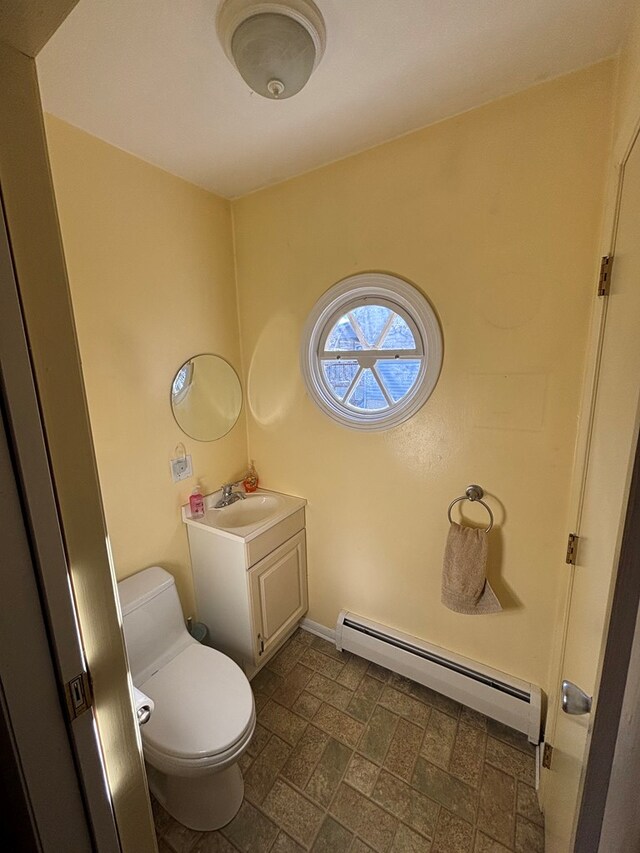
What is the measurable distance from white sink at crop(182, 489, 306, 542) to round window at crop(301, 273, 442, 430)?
1.93 feet

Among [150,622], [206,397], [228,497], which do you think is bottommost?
[150,622]

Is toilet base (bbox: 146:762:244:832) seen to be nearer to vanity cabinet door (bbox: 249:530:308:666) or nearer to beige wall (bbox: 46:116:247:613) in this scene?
vanity cabinet door (bbox: 249:530:308:666)

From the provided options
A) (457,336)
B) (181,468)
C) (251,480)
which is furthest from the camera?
(251,480)

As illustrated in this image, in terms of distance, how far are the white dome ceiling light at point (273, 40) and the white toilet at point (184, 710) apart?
1.84m

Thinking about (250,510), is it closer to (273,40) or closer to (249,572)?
(249,572)

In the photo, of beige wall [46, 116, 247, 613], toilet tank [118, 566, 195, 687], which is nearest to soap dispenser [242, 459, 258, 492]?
beige wall [46, 116, 247, 613]

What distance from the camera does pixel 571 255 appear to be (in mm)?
1181

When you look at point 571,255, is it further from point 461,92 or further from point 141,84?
point 141,84

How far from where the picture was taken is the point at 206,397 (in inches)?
72.6

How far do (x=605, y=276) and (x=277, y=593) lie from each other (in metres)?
1.87

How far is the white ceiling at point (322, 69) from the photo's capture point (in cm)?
90

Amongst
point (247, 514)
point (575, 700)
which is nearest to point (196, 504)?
point (247, 514)

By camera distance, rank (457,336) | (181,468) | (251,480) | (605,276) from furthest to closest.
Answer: (251,480) → (181,468) → (457,336) → (605,276)

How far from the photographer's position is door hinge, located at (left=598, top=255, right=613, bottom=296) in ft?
3.19
